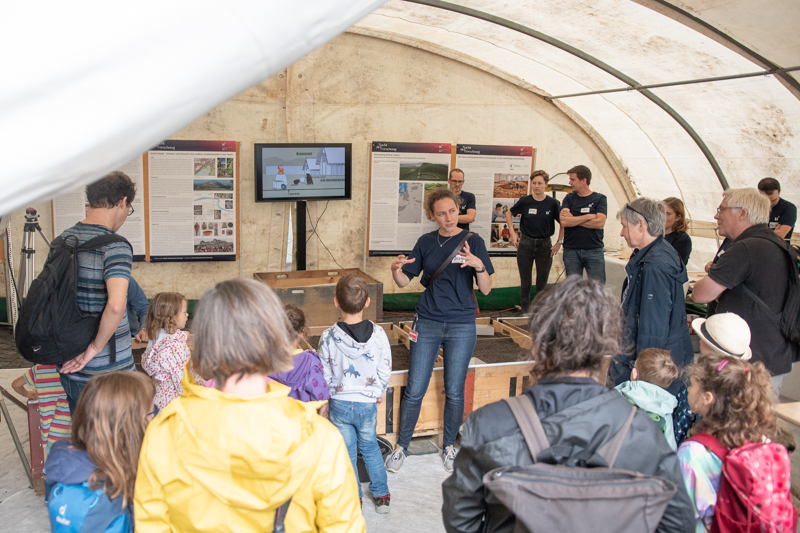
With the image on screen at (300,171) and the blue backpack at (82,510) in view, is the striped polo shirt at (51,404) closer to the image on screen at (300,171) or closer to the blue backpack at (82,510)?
the blue backpack at (82,510)

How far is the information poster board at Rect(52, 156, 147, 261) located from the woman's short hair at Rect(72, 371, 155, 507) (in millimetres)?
5379

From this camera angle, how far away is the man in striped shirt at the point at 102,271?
2494mm

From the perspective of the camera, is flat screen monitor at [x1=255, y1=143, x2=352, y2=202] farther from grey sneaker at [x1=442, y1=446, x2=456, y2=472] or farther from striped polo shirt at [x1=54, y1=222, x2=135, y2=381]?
striped polo shirt at [x1=54, y1=222, x2=135, y2=381]

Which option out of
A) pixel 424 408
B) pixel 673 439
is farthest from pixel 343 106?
pixel 673 439

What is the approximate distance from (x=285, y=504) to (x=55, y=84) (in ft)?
3.72

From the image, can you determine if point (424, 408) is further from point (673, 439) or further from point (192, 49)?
point (192, 49)

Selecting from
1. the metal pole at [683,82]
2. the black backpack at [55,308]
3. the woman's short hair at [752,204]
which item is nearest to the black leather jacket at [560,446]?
the black backpack at [55,308]

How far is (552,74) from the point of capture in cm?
720

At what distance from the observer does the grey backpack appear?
130 centimetres

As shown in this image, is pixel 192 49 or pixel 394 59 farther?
pixel 394 59

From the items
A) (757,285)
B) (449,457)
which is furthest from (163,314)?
(757,285)

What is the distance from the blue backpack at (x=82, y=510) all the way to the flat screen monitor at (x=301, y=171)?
5.39 m

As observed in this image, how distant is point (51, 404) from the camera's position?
303 centimetres

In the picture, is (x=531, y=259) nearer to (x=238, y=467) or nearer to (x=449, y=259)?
(x=449, y=259)
